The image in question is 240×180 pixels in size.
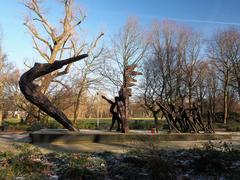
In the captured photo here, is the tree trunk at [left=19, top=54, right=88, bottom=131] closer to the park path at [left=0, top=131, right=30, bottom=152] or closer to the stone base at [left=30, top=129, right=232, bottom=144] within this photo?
the stone base at [left=30, top=129, right=232, bottom=144]

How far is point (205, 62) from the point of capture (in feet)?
137

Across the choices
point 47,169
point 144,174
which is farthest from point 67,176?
point 144,174

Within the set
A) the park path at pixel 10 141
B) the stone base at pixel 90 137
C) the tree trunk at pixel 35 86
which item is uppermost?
the tree trunk at pixel 35 86

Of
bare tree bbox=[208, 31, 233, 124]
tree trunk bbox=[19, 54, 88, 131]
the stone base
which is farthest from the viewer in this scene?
bare tree bbox=[208, 31, 233, 124]

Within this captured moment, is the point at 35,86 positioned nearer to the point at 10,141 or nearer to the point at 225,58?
the point at 10,141

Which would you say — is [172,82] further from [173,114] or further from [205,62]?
[173,114]

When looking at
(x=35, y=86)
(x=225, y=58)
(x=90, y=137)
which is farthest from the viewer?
(x=225, y=58)

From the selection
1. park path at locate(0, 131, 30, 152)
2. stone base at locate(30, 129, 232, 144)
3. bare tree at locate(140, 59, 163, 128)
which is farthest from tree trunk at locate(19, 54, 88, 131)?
bare tree at locate(140, 59, 163, 128)

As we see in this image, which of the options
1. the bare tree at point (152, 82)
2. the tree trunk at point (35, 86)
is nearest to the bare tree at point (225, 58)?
the bare tree at point (152, 82)

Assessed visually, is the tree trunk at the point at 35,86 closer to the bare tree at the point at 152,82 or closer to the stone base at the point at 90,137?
the stone base at the point at 90,137

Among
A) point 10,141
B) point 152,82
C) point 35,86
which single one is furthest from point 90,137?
point 152,82

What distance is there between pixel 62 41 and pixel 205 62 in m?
23.2

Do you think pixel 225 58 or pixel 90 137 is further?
pixel 225 58

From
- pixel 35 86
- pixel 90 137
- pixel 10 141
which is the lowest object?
pixel 10 141
